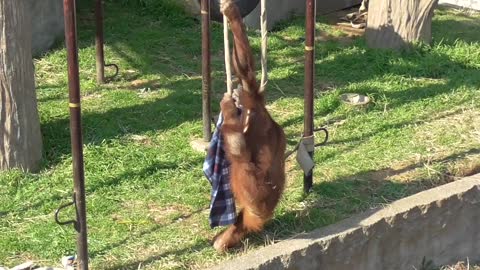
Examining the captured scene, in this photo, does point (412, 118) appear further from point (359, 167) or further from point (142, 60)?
point (142, 60)

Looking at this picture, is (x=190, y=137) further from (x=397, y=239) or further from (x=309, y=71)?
(x=397, y=239)

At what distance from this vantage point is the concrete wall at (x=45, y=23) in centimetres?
669

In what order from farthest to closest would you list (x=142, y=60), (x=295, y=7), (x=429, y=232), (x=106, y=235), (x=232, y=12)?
(x=295, y=7)
(x=142, y=60)
(x=429, y=232)
(x=106, y=235)
(x=232, y=12)

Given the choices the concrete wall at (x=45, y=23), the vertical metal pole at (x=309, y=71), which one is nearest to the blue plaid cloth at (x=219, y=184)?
the vertical metal pole at (x=309, y=71)

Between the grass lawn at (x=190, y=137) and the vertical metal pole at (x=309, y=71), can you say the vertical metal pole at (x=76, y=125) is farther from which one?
the vertical metal pole at (x=309, y=71)

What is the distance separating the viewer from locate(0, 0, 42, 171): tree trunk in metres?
4.41

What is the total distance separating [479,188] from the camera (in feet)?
14.3

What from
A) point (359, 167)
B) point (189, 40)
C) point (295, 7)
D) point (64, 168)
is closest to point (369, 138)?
point (359, 167)

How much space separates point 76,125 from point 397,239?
1791 millimetres

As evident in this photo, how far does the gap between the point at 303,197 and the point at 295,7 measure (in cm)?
427

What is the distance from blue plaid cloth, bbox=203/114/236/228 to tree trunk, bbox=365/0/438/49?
371 cm

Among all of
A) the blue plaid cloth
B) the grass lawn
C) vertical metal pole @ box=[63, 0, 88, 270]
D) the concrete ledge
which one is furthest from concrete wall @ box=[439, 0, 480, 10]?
vertical metal pole @ box=[63, 0, 88, 270]

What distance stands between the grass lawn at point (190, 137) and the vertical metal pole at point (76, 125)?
0.24m

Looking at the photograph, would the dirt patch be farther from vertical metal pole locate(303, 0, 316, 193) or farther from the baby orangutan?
the baby orangutan
